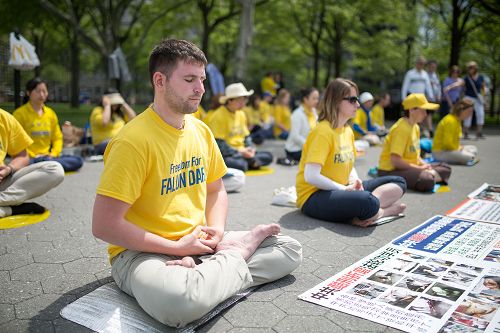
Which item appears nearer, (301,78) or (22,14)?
(22,14)

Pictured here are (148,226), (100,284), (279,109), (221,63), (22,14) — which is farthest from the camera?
(221,63)

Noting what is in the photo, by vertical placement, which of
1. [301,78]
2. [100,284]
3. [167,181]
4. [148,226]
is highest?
[301,78]

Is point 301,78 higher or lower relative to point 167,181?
higher

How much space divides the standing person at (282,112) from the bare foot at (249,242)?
30.6ft

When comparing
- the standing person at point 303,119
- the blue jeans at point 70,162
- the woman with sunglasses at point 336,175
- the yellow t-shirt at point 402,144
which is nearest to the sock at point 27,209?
the blue jeans at point 70,162

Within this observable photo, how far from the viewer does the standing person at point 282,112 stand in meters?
12.0

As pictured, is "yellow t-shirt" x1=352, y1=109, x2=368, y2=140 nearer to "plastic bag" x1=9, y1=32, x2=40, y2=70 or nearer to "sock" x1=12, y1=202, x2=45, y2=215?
"plastic bag" x1=9, y1=32, x2=40, y2=70

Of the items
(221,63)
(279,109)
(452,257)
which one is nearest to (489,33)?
(279,109)

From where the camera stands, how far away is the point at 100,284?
10.0 feet

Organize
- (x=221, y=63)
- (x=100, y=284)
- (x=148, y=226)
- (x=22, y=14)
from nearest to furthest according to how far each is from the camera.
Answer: (x=148, y=226)
(x=100, y=284)
(x=22, y=14)
(x=221, y=63)

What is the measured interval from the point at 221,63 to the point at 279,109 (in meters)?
22.6

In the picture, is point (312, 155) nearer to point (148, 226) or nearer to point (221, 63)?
point (148, 226)

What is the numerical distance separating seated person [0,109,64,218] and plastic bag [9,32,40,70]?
407 centimetres

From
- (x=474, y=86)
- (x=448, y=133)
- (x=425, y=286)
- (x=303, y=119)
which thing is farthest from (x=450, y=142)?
(x=425, y=286)
